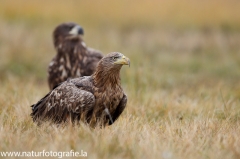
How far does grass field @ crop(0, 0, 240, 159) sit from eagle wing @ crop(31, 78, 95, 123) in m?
0.24

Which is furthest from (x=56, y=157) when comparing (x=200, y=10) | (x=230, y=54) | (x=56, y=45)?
(x=200, y=10)

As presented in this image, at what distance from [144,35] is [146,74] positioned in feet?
22.1

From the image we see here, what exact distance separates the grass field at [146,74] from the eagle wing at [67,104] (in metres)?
0.24

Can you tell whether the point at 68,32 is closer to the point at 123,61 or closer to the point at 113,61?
the point at 113,61

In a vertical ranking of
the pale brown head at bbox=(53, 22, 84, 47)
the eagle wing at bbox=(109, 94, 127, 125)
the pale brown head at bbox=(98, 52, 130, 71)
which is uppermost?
the pale brown head at bbox=(98, 52, 130, 71)

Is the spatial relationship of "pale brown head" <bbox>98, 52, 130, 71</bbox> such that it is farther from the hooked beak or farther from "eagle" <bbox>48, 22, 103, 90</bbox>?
the hooked beak

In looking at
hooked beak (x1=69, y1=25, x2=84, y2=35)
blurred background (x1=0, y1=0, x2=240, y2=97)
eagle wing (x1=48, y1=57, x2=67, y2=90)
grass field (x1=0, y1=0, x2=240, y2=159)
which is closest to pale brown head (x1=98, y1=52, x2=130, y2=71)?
grass field (x1=0, y1=0, x2=240, y2=159)

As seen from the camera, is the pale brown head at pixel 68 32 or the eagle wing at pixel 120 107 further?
the pale brown head at pixel 68 32

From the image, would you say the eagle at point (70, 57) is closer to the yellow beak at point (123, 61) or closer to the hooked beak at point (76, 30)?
the hooked beak at point (76, 30)

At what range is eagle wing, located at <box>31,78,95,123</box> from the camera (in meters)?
5.44

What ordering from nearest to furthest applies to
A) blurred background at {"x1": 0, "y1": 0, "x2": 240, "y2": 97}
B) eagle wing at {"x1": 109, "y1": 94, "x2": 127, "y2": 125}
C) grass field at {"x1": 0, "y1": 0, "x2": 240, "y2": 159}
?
1. grass field at {"x1": 0, "y1": 0, "x2": 240, "y2": 159}
2. eagle wing at {"x1": 109, "y1": 94, "x2": 127, "y2": 125}
3. blurred background at {"x1": 0, "y1": 0, "x2": 240, "y2": 97}

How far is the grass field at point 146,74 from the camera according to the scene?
187 inches

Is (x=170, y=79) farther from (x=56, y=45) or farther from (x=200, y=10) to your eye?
(x=200, y=10)

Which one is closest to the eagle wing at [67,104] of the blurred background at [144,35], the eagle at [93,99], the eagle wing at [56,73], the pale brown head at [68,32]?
the eagle at [93,99]
